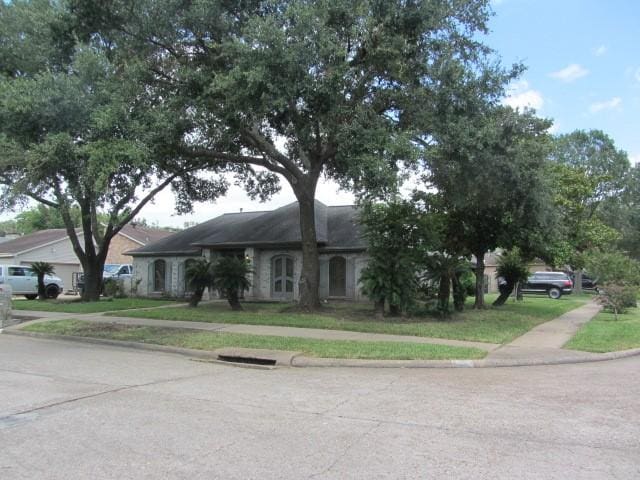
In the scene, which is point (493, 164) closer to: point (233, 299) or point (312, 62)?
point (312, 62)

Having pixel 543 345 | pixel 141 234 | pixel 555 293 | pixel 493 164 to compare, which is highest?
pixel 141 234

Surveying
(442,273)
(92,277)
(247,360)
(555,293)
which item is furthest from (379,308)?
(555,293)

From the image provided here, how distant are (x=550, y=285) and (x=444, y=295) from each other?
2548cm

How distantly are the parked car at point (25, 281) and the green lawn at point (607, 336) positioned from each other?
26437 millimetres

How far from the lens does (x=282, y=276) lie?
26047 millimetres

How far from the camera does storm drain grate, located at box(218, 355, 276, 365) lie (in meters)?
10.9

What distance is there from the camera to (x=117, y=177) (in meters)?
14.6

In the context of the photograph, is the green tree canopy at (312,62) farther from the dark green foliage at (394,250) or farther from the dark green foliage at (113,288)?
the dark green foliage at (113,288)

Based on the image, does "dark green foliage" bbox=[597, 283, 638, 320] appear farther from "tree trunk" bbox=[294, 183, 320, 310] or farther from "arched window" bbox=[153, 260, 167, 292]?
"arched window" bbox=[153, 260, 167, 292]

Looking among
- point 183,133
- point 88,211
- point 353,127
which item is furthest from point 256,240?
point 353,127

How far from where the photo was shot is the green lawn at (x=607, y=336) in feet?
41.0

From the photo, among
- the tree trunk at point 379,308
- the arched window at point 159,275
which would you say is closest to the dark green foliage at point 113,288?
the arched window at point 159,275

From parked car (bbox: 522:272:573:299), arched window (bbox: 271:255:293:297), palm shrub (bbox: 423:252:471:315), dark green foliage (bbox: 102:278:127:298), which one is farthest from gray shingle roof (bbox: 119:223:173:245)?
palm shrub (bbox: 423:252:471:315)

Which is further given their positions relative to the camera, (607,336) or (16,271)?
(16,271)
